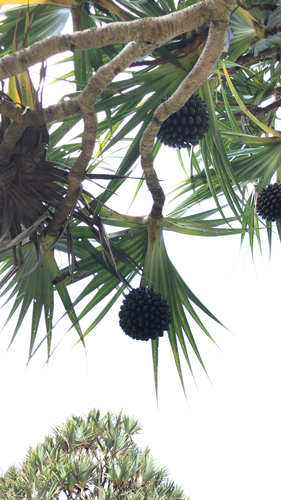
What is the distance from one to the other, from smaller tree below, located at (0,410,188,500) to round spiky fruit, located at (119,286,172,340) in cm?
190

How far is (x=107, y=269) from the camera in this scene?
3.94 ft

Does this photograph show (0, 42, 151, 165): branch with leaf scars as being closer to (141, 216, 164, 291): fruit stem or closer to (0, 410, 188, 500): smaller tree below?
(141, 216, 164, 291): fruit stem

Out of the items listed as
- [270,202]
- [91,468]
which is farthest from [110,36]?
[91,468]

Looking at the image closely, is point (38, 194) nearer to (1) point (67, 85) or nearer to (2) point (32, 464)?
(1) point (67, 85)

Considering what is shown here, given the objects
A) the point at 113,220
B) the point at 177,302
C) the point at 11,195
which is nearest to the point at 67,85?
the point at 113,220

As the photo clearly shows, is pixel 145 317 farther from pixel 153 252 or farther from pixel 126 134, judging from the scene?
pixel 126 134

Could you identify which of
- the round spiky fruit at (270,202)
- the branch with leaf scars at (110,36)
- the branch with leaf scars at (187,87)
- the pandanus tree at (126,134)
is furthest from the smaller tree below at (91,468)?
the branch with leaf scars at (110,36)

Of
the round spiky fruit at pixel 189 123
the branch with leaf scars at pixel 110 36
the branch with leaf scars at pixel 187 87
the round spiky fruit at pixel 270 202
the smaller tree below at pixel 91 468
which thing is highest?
the round spiky fruit at pixel 270 202

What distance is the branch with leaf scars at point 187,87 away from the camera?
0.63 m

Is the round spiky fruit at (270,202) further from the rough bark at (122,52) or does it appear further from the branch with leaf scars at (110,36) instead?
the branch with leaf scars at (110,36)

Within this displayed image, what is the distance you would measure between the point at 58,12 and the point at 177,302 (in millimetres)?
882

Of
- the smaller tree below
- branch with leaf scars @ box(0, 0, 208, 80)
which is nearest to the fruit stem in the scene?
branch with leaf scars @ box(0, 0, 208, 80)

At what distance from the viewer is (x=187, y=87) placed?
705 millimetres

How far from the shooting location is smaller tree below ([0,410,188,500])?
260 cm
